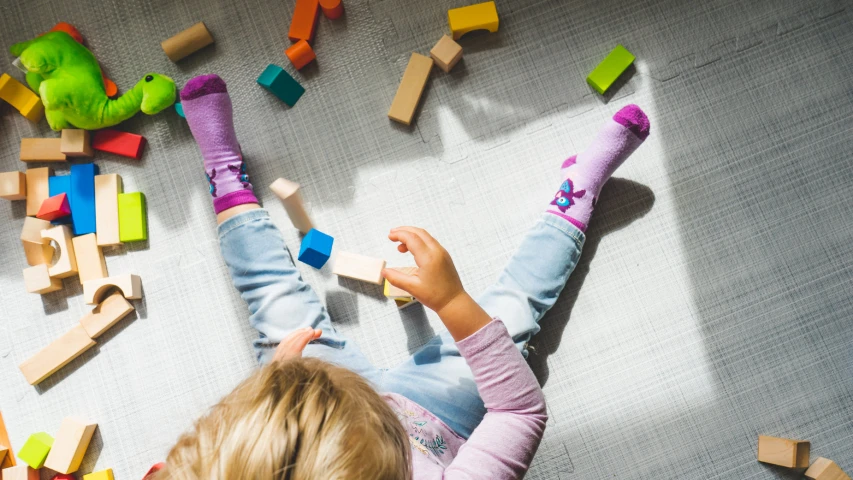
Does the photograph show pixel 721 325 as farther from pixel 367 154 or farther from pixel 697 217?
pixel 367 154

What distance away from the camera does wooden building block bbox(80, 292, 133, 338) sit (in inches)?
37.9

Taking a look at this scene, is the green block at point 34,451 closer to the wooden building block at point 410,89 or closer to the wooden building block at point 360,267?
the wooden building block at point 360,267

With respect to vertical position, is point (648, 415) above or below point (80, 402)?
below

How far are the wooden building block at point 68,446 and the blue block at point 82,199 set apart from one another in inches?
12.2

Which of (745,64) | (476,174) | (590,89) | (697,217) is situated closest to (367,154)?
(476,174)

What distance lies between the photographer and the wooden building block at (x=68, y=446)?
3.02 ft

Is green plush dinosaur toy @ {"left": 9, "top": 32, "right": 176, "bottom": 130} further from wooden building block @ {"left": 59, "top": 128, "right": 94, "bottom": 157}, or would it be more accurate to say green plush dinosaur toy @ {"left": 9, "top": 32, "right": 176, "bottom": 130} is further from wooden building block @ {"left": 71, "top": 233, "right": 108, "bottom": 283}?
wooden building block @ {"left": 71, "top": 233, "right": 108, "bottom": 283}

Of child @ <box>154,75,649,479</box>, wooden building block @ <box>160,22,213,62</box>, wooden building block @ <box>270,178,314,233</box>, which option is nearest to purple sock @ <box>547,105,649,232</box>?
child @ <box>154,75,649,479</box>

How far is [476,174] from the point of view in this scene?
100 cm

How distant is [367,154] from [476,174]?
0.19 meters

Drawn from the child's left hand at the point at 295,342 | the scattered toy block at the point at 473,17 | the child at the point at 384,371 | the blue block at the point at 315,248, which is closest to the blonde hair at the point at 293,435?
the child at the point at 384,371

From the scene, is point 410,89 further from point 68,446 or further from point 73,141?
point 68,446

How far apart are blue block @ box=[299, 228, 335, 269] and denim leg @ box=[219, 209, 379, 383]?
30 millimetres

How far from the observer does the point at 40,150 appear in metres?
1.01
